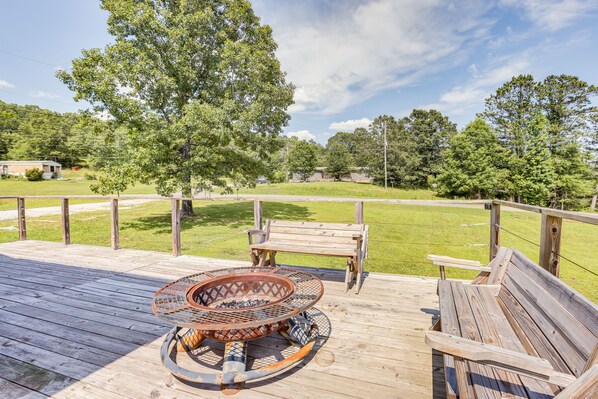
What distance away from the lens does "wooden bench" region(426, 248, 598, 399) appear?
3.19ft

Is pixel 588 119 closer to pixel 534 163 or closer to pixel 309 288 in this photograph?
pixel 534 163

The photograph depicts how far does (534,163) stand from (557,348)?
90.3 ft

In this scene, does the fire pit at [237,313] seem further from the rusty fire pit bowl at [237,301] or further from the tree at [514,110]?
the tree at [514,110]

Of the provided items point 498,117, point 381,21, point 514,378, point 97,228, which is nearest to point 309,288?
point 514,378

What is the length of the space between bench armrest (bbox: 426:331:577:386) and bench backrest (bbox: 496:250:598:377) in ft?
0.50

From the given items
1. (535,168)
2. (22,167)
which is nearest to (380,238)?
(535,168)

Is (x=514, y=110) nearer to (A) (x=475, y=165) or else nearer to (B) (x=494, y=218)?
(A) (x=475, y=165)

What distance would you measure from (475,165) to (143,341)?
2838 cm

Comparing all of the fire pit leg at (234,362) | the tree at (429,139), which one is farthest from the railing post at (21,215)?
the tree at (429,139)

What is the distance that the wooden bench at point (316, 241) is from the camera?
3.37 meters

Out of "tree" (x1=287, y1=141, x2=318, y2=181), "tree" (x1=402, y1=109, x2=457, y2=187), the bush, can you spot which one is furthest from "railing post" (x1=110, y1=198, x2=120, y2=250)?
the bush

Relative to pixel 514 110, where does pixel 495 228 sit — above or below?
below

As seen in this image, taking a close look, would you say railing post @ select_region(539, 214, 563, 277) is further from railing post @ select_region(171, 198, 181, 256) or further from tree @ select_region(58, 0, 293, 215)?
tree @ select_region(58, 0, 293, 215)

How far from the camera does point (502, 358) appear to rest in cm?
99
